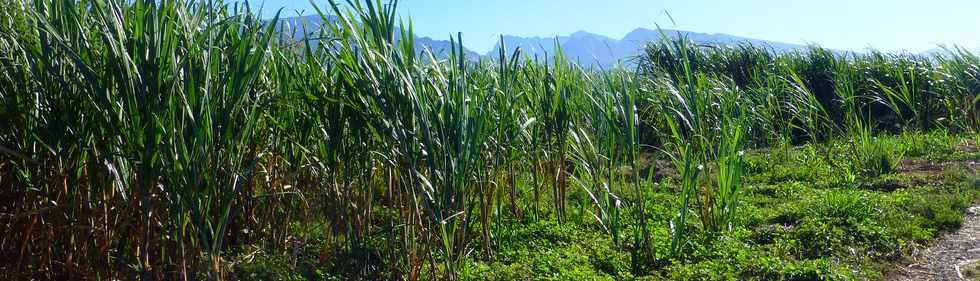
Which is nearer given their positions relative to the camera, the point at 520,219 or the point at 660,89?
the point at 520,219

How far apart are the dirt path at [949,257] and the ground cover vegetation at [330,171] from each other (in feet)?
0.32

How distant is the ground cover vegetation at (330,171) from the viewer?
255 centimetres

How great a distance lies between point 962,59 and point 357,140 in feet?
23.7

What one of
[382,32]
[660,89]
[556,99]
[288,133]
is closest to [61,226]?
[288,133]

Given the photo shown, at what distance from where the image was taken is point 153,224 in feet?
9.68

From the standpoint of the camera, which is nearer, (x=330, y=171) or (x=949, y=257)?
(x=330, y=171)

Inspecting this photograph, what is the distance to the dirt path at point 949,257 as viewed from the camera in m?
3.81

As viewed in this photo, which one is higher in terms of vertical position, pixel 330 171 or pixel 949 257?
pixel 330 171

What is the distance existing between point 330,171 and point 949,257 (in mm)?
3201

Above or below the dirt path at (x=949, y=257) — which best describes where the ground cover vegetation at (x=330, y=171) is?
above

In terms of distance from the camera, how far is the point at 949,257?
13.3 ft

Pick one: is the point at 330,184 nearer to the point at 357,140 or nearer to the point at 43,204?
the point at 357,140

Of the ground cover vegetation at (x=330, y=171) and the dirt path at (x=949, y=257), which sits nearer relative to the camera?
the ground cover vegetation at (x=330, y=171)

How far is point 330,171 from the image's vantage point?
323 centimetres
